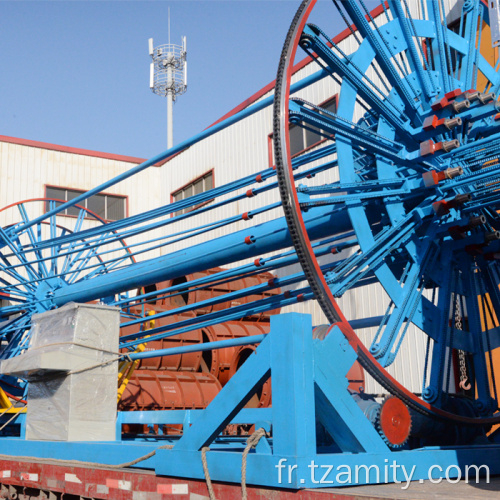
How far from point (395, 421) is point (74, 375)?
10.4 ft

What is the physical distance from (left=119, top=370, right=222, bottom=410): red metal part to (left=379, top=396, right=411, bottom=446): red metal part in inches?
306

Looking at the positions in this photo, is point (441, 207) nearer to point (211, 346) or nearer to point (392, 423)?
point (392, 423)

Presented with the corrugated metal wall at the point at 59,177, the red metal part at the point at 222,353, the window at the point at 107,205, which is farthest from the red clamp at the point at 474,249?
the window at the point at 107,205

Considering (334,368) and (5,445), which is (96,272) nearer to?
(5,445)

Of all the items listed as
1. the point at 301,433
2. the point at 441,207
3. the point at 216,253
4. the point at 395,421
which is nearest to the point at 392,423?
the point at 395,421

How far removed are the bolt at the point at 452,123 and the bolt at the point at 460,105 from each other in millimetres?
147

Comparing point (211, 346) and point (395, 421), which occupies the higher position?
point (211, 346)

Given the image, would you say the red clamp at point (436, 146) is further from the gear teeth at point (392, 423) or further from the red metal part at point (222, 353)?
the red metal part at point (222, 353)

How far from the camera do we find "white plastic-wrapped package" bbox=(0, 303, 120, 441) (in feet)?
21.5

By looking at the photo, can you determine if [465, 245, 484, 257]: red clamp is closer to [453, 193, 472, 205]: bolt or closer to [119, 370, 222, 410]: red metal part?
[453, 193, 472, 205]: bolt

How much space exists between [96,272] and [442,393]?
8.60m

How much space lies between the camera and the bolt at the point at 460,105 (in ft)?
22.1

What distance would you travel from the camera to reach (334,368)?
474 centimetres

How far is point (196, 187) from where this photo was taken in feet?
70.5
